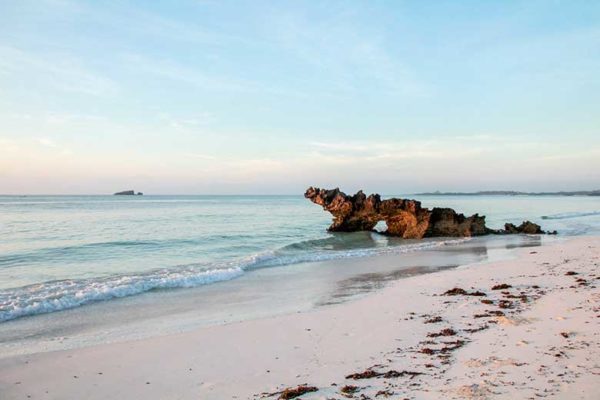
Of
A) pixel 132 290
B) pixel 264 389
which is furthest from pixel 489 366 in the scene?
pixel 132 290

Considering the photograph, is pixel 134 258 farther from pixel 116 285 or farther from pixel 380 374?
pixel 380 374

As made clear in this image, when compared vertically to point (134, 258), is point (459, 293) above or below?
above

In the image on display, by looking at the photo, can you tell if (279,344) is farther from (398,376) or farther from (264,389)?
(398,376)

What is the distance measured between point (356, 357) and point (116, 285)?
8567 mm

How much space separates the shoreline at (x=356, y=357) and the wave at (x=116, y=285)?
12.1 feet

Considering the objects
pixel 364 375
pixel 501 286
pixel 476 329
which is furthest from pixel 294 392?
pixel 501 286

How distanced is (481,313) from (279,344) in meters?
3.95

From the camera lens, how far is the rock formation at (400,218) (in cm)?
2841

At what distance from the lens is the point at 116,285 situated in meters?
12.5

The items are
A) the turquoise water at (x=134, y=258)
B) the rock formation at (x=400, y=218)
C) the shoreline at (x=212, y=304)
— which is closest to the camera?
the shoreline at (x=212, y=304)

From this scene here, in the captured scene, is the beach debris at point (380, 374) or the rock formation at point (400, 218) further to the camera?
the rock formation at point (400, 218)

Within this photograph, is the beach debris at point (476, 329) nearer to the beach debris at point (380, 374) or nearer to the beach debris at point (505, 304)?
the beach debris at point (505, 304)

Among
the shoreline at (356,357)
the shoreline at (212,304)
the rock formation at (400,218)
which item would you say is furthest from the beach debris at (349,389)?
the rock formation at (400,218)

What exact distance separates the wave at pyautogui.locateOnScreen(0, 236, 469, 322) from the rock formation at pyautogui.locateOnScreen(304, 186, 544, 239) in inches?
394
